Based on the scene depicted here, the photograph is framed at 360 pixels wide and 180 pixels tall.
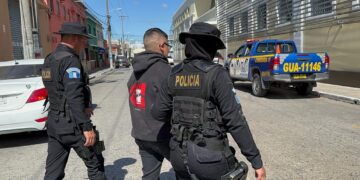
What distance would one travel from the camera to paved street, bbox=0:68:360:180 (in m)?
4.53

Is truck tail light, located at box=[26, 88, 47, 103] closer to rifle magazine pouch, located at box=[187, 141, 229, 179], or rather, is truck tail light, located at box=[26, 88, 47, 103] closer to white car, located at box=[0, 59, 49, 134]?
white car, located at box=[0, 59, 49, 134]

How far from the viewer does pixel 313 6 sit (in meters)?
15.1

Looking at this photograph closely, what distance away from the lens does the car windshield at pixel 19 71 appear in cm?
668

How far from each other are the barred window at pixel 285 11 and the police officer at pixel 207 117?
15.9 metres

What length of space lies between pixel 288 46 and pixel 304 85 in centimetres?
174

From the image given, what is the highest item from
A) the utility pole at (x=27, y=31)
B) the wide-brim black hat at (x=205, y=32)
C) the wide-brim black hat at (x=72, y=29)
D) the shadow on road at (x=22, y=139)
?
the utility pole at (x=27, y=31)

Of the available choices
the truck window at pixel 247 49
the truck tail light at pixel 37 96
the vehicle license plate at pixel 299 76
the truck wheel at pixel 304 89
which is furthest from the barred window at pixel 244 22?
the truck tail light at pixel 37 96

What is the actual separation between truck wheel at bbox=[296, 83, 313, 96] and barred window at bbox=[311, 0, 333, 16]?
3.80 metres

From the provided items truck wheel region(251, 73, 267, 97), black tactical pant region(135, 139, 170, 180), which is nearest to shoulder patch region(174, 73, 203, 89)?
black tactical pant region(135, 139, 170, 180)

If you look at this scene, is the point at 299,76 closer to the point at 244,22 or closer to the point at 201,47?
the point at 201,47

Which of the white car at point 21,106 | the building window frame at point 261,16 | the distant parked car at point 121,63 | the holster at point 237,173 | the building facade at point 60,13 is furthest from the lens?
the distant parked car at point 121,63

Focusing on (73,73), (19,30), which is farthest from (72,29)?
(19,30)

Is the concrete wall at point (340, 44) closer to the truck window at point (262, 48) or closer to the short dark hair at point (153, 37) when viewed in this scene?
the truck window at point (262, 48)

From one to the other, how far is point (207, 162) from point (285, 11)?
17.0 m
